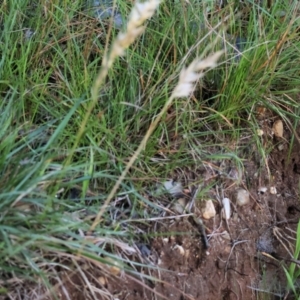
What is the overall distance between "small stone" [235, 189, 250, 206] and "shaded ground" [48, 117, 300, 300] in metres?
0.01

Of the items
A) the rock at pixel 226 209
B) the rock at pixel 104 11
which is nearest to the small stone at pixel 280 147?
the rock at pixel 226 209

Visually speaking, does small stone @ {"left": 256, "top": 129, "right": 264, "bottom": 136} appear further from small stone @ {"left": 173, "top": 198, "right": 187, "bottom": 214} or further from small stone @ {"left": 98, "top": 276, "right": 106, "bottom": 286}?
small stone @ {"left": 98, "top": 276, "right": 106, "bottom": 286}

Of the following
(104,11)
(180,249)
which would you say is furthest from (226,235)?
(104,11)

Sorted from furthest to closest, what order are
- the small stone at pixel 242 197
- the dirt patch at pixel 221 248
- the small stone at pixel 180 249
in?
1. the small stone at pixel 242 197
2. the small stone at pixel 180 249
3. the dirt patch at pixel 221 248

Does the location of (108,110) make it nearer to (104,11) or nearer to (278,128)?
(104,11)

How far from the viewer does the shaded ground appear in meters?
1.41

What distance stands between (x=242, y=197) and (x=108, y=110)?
433mm

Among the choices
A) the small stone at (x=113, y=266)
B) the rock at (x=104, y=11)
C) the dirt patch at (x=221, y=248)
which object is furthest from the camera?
the rock at (x=104, y=11)

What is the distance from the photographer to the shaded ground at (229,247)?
4.61 ft

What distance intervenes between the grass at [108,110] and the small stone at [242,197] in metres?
0.10

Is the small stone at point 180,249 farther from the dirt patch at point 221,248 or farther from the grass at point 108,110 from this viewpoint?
the grass at point 108,110

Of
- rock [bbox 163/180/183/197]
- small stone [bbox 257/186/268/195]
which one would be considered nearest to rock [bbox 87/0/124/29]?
rock [bbox 163/180/183/197]

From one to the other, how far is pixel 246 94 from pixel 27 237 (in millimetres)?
749

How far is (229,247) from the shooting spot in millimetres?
1566
